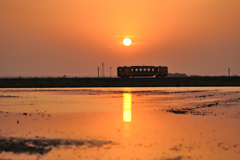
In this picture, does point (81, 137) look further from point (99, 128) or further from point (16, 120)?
point (16, 120)

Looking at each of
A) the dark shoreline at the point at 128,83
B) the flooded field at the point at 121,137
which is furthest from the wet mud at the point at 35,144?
the dark shoreline at the point at 128,83

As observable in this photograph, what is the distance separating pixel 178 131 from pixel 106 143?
214 inches

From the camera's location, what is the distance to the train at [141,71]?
406 ft

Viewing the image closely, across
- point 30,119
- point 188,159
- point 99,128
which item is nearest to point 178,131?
point 99,128

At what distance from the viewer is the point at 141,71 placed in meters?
124

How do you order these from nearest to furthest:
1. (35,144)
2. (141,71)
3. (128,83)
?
(35,144)
(128,83)
(141,71)

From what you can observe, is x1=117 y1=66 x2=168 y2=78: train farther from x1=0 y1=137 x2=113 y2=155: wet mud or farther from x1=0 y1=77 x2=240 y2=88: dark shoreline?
x1=0 y1=137 x2=113 y2=155: wet mud

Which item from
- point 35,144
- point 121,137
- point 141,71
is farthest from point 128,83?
point 35,144

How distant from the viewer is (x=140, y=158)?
1509 centimetres

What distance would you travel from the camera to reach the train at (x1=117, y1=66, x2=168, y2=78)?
124m

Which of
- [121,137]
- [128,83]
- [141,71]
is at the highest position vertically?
[141,71]

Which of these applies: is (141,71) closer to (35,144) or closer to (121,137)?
(121,137)

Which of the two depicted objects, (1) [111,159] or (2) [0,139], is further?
(2) [0,139]

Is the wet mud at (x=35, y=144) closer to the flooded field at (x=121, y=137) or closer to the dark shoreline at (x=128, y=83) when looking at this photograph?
the flooded field at (x=121, y=137)
